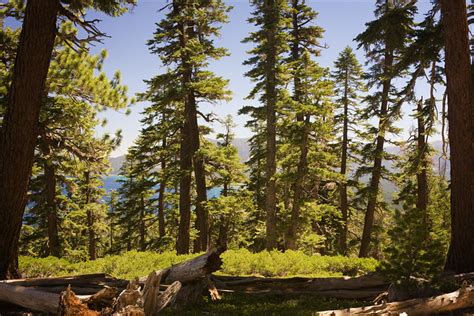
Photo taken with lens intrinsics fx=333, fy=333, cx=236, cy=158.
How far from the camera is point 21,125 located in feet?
25.2

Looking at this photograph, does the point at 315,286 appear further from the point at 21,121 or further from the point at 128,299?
the point at 21,121

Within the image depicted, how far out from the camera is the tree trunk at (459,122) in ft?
26.6

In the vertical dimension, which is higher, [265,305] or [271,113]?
[271,113]

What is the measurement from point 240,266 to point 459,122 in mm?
7617

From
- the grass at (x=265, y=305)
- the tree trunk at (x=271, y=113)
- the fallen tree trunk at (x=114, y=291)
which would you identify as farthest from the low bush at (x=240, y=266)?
the tree trunk at (x=271, y=113)

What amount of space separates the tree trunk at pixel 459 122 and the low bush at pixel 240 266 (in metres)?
3.07

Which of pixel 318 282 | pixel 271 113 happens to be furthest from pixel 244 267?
pixel 271 113

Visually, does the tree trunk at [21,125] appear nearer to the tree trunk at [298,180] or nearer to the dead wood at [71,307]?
the dead wood at [71,307]

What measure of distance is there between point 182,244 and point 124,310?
13.0 m

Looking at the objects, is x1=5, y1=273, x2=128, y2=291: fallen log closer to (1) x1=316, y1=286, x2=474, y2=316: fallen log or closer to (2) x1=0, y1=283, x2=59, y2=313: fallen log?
(2) x1=0, y1=283, x2=59, y2=313: fallen log

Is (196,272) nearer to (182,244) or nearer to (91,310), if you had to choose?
(91,310)

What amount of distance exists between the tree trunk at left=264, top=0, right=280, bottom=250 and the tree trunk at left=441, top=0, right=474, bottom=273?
9985 mm

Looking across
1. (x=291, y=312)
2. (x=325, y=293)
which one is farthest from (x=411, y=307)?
(x=325, y=293)

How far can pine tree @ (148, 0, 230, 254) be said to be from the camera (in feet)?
53.9
